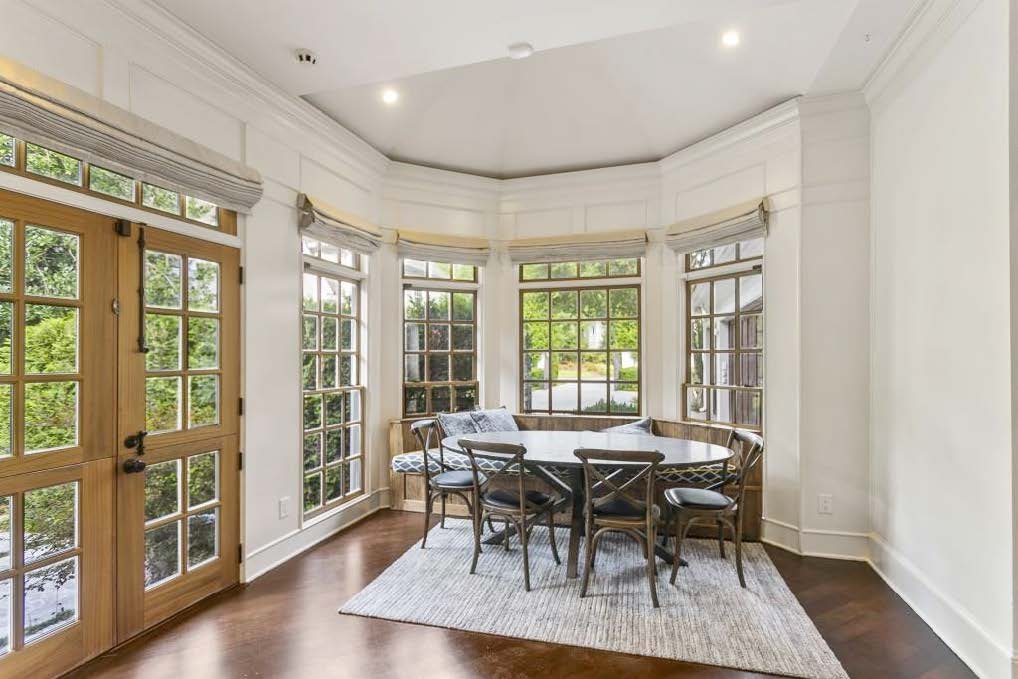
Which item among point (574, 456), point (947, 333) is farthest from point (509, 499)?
point (947, 333)

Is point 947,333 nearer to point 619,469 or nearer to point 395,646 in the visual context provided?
point 619,469

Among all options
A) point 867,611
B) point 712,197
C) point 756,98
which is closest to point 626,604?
point 867,611

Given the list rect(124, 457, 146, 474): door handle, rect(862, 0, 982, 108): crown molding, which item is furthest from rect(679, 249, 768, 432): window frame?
rect(124, 457, 146, 474): door handle

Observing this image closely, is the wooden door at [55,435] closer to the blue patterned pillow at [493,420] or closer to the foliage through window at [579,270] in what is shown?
the blue patterned pillow at [493,420]

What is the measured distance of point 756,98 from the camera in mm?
3781

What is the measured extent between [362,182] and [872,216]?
374 cm

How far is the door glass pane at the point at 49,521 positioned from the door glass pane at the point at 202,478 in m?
0.61

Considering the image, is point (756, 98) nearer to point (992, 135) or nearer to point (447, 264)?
point (992, 135)

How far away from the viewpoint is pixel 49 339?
7.34ft

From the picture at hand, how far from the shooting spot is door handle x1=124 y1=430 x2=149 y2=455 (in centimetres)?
255

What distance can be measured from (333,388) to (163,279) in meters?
1.65

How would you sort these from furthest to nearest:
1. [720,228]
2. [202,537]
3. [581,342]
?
[581,342], [720,228], [202,537]

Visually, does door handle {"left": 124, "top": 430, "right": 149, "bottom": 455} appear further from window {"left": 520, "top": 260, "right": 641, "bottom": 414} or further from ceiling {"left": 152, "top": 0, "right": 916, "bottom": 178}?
window {"left": 520, "top": 260, "right": 641, "bottom": 414}

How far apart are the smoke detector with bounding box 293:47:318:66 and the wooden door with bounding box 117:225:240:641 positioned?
1.15 metres
